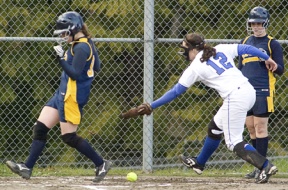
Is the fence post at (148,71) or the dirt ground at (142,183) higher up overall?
the fence post at (148,71)

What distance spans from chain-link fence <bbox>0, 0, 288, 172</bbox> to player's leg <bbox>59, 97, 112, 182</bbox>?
3.11 metres

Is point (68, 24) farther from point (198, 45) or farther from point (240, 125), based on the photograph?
point (240, 125)

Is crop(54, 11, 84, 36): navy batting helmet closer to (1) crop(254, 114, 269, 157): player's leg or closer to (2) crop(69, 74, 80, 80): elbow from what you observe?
(2) crop(69, 74, 80, 80): elbow

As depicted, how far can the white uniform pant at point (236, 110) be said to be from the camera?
29.7 feet

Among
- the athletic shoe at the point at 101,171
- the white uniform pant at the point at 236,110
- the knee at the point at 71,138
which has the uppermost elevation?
the white uniform pant at the point at 236,110

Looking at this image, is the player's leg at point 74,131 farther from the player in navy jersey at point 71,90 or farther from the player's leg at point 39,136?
the player's leg at point 39,136

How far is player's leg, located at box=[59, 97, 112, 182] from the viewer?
922 centimetres

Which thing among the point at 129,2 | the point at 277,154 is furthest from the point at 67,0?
the point at 277,154

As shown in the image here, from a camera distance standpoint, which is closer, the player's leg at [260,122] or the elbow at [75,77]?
the elbow at [75,77]

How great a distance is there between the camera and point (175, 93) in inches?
349

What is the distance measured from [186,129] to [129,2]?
2.13 meters

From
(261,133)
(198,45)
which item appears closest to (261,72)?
(261,133)

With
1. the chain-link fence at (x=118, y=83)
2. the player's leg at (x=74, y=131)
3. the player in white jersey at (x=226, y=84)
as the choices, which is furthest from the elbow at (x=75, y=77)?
the chain-link fence at (x=118, y=83)

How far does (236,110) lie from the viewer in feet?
29.7
